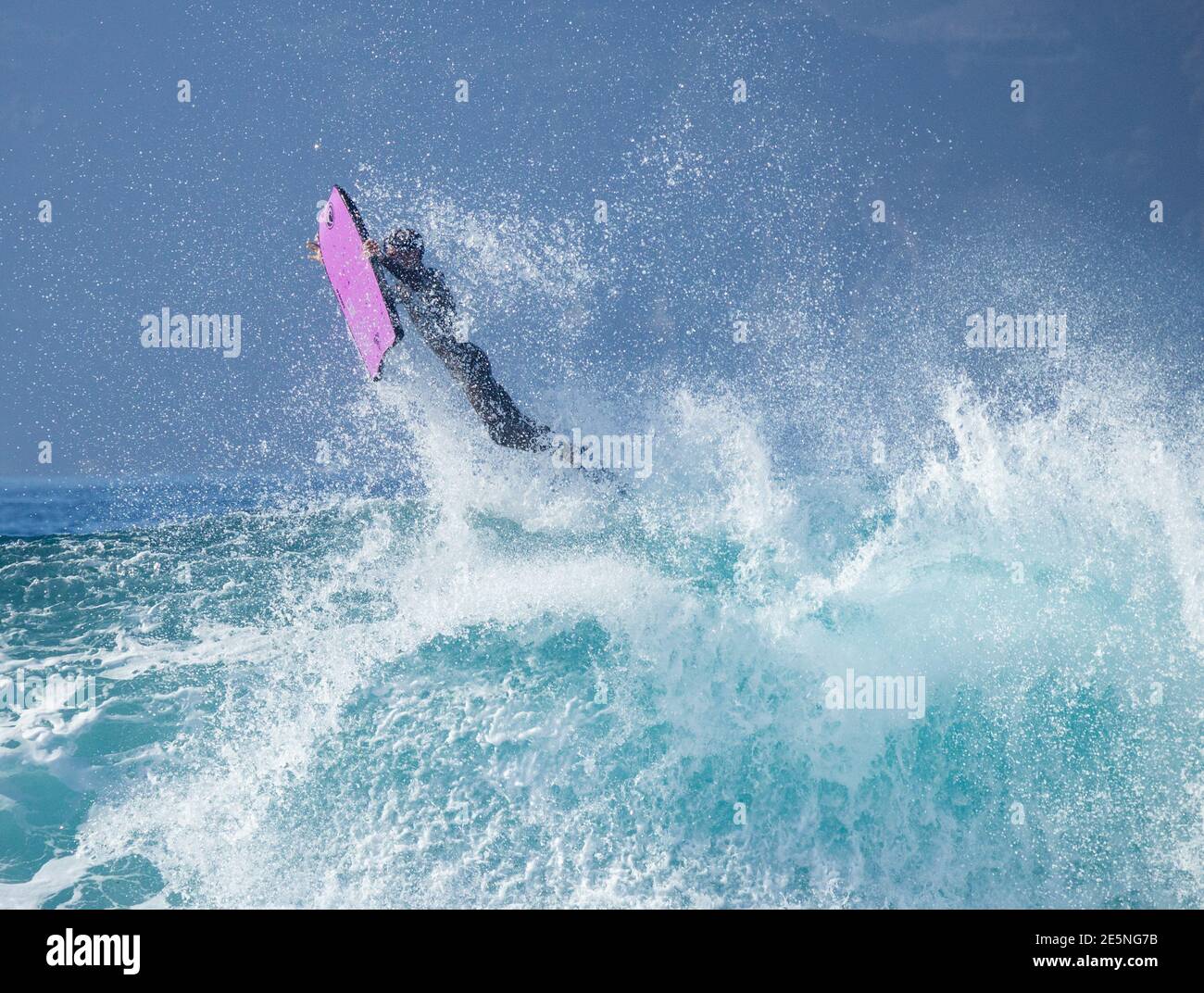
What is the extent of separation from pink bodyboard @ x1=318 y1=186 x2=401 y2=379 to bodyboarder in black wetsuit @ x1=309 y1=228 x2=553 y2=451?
304mm

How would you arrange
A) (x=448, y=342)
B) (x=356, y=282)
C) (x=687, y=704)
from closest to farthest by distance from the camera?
(x=687, y=704) → (x=356, y=282) → (x=448, y=342)

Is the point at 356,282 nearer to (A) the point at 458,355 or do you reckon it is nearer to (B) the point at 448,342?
(B) the point at 448,342

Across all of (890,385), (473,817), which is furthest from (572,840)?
(890,385)

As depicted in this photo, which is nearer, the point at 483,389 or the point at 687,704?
the point at 687,704

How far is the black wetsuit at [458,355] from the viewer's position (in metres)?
8.33

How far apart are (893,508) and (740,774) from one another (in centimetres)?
290

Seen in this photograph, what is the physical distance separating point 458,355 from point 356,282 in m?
1.30

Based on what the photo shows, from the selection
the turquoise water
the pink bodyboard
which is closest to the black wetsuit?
the pink bodyboard

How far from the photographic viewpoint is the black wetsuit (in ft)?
27.3

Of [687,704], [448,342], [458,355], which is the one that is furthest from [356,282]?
[687,704]

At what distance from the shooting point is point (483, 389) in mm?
8703

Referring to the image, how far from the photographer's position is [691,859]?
4.84 meters

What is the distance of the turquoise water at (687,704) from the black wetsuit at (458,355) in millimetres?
1004

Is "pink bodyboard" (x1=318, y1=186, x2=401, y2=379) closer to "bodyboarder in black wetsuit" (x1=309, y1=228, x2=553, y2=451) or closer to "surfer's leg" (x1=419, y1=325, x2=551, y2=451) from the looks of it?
"bodyboarder in black wetsuit" (x1=309, y1=228, x2=553, y2=451)
